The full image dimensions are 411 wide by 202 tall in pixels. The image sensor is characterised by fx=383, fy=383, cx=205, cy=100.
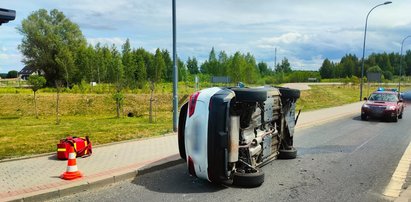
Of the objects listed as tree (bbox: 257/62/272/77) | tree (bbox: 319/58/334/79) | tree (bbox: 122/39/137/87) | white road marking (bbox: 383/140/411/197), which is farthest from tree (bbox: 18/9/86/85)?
tree (bbox: 319/58/334/79)

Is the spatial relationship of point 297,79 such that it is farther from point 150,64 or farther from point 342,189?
point 342,189

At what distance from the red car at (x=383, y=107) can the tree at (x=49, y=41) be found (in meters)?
50.5

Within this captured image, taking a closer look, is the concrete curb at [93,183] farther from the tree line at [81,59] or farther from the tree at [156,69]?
the tree at [156,69]

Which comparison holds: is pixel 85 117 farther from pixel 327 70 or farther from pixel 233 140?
pixel 327 70

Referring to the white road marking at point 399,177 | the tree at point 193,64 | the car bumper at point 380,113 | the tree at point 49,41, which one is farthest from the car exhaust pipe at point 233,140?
the tree at point 193,64

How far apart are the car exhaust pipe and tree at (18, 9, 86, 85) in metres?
58.5

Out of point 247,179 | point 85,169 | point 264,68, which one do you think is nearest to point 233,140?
point 247,179

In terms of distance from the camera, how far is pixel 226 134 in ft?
19.7

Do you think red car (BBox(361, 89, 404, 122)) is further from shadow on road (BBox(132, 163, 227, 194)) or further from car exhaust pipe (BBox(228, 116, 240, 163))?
car exhaust pipe (BBox(228, 116, 240, 163))

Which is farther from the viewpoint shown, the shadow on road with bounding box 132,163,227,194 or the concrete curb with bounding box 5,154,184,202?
the shadow on road with bounding box 132,163,227,194

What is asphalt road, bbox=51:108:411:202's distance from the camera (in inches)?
237

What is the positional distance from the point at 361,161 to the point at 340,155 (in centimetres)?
73

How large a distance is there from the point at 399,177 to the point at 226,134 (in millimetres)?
3884

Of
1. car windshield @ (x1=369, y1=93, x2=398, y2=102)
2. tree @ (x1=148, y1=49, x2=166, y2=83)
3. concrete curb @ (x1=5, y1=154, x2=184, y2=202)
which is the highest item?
tree @ (x1=148, y1=49, x2=166, y2=83)
